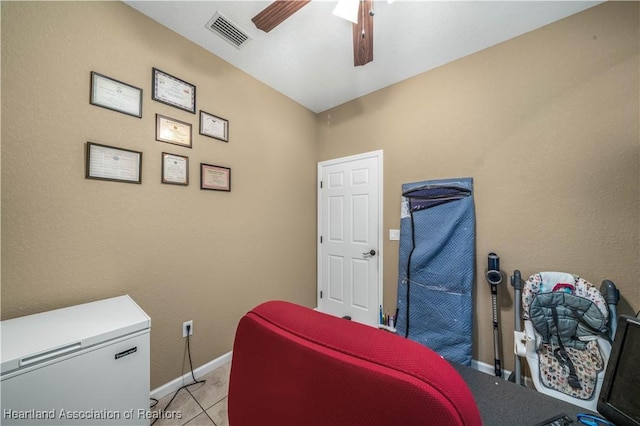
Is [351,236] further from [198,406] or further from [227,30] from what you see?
[227,30]

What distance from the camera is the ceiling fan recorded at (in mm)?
1312

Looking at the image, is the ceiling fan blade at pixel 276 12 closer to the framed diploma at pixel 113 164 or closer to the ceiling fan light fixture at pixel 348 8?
the ceiling fan light fixture at pixel 348 8

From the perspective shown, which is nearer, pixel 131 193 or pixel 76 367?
pixel 76 367

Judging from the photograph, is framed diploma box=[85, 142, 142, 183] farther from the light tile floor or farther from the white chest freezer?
the light tile floor

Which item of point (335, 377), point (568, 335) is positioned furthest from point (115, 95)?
point (568, 335)

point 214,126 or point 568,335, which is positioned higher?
point 214,126

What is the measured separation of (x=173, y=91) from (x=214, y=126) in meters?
0.37

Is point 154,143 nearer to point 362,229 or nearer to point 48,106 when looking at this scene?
point 48,106

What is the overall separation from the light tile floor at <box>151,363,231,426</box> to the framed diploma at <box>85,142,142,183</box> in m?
1.62

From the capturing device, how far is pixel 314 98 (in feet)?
9.34

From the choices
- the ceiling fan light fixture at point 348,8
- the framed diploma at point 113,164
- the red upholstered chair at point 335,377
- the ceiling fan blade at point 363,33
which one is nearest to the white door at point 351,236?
the ceiling fan blade at point 363,33

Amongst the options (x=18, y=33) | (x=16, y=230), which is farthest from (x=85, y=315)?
(x=18, y=33)

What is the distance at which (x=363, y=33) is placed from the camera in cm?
147

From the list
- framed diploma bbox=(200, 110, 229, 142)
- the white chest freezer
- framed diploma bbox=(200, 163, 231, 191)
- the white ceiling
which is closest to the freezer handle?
the white chest freezer
